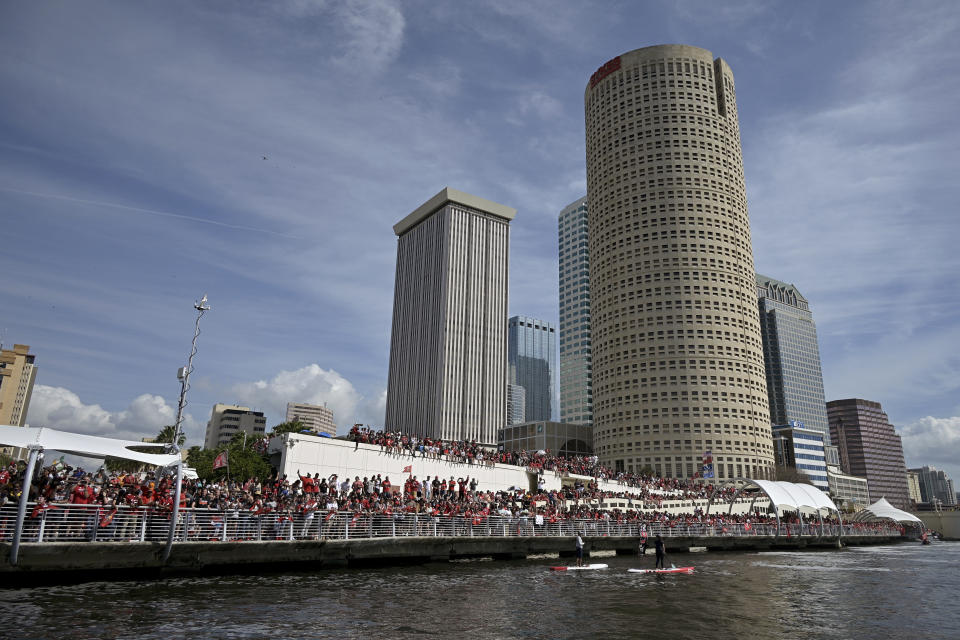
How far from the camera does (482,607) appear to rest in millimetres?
21203

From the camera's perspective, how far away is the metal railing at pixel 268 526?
78.7 feet

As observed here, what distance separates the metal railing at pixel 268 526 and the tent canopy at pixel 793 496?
1681 centimetres

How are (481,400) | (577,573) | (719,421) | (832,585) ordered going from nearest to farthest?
(832,585) < (577,573) < (719,421) < (481,400)

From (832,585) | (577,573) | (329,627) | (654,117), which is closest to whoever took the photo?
(329,627)

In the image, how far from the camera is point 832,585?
29.7 m

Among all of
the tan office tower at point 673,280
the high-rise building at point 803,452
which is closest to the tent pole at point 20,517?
the tan office tower at point 673,280

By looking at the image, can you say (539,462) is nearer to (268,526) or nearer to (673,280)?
(268,526)

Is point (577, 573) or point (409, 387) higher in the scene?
point (409, 387)

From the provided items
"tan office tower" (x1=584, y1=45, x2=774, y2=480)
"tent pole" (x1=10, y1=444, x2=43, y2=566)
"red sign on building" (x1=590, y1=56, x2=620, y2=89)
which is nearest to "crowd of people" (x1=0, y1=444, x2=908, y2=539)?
"tent pole" (x1=10, y1=444, x2=43, y2=566)

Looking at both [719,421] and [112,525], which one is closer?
[112,525]

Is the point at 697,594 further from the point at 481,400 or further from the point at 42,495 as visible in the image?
the point at 481,400

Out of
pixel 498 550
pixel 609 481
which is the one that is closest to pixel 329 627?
pixel 498 550

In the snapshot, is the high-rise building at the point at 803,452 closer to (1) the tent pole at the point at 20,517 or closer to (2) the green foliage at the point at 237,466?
(2) the green foliage at the point at 237,466

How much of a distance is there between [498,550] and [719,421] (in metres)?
102
